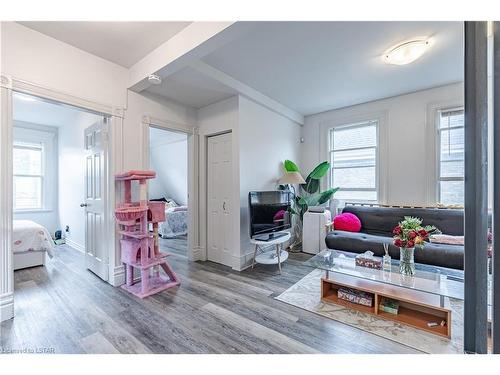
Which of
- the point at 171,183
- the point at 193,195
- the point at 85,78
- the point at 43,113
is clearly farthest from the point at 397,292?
the point at 43,113

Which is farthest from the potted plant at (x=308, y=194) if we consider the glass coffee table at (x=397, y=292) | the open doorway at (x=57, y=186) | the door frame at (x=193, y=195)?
the open doorway at (x=57, y=186)

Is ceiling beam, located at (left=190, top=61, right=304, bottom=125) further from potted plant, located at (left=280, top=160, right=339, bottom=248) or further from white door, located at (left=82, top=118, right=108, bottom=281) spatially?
white door, located at (left=82, top=118, right=108, bottom=281)

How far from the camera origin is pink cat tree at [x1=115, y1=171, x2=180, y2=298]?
2348mm

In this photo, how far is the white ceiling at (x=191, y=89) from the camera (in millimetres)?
2547

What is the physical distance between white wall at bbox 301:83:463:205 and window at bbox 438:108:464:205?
0.12 m

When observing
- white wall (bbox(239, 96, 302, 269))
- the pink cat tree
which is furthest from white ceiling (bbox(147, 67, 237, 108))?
the pink cat tree

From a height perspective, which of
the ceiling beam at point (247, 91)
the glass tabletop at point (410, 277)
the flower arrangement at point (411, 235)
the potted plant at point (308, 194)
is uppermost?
the ceiling beam at point (247, 91)

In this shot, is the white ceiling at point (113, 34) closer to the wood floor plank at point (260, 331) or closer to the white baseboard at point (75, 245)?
the wood floor plank at point (260, 331)

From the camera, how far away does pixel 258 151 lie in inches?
135

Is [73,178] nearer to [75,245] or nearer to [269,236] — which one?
[75,245]

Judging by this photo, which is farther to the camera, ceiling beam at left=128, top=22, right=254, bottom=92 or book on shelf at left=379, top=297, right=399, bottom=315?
book on shelf at left=379, top=297, right=399, bottom=315

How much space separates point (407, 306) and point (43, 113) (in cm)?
624

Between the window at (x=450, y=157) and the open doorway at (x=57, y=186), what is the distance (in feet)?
15.3
